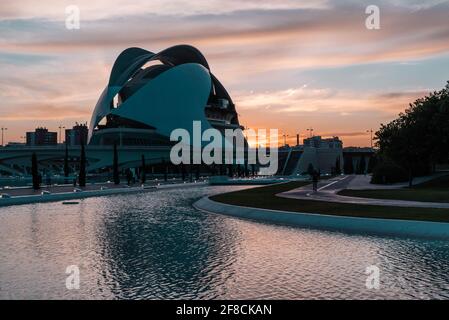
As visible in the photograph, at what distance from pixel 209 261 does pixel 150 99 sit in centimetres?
8642

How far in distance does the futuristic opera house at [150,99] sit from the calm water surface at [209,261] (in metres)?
76.8

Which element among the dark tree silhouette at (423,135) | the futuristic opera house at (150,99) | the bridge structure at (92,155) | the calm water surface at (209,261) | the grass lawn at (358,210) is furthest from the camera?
the futuristic opera house at (150,99)

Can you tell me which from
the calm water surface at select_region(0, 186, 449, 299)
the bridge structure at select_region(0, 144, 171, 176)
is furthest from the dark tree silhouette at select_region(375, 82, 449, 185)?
the bridge structure at select_region(0, 144, 171, 176)

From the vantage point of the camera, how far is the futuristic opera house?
98.0 meters

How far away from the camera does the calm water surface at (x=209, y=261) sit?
10.9m

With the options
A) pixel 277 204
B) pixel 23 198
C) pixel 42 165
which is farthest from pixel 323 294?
pixel 42 165

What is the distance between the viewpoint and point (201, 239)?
57.9 feet

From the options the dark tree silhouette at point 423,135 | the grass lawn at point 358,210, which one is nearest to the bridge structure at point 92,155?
the dark tree silhouette at point 423,135

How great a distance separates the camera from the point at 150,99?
98188 millimetres

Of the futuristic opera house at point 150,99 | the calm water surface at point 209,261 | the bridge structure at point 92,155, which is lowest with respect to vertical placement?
the calm water surface at point 209,261

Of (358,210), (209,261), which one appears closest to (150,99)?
(358,210)

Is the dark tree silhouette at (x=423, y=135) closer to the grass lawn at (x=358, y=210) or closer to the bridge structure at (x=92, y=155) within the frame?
the grass lawn at (x=358, y=210)

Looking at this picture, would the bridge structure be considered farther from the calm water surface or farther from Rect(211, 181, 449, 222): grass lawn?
the calm water surface

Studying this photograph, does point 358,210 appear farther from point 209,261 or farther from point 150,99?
point 150,99
